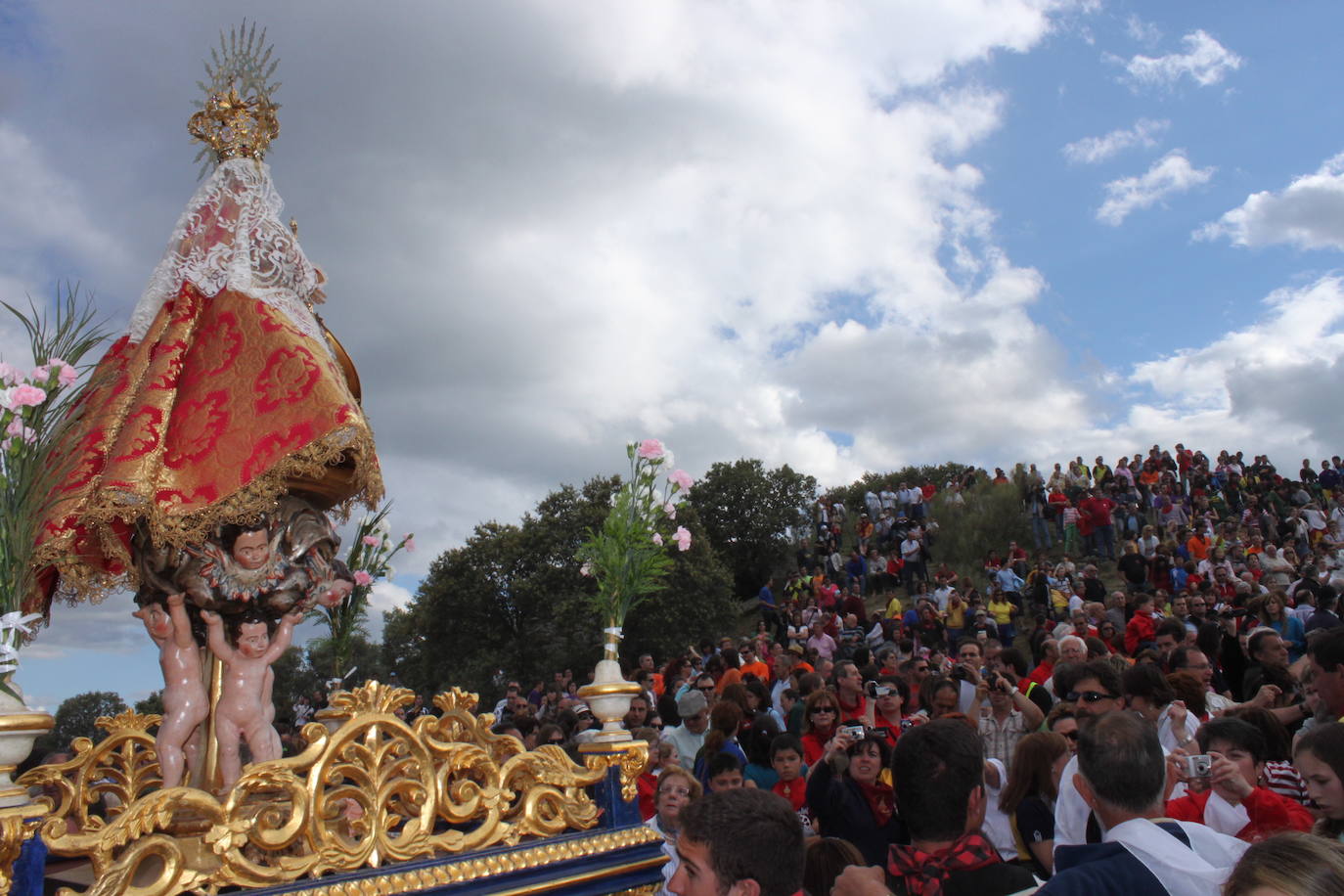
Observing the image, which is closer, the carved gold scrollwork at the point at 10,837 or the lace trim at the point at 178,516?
the carved gold scrollwork at the point at 10,837

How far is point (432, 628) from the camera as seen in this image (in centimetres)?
3281

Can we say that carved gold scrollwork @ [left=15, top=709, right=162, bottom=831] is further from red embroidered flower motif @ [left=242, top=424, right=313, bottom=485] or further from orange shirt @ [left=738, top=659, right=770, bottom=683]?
orange shirt @ [left=738, top=659, right=770, bottom=683]

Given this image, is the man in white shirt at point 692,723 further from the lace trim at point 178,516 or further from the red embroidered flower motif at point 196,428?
the red embroidered flower motif at point 196,428

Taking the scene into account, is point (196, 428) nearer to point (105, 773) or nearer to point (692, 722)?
point (105, 773)

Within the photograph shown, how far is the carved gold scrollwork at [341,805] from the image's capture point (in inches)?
108

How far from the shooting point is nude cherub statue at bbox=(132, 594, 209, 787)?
3.74 m

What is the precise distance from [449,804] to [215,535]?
156 centimetres

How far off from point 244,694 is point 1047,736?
3967 mm

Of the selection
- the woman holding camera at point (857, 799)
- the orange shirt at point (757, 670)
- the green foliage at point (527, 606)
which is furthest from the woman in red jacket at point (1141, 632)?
the green foliage at point (527, 606)

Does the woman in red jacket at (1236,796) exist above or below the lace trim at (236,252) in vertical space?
below

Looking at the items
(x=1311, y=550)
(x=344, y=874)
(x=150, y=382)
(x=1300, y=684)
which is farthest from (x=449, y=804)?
(x=1311, y=550)

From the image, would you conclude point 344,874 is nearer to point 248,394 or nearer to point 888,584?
point 248,394

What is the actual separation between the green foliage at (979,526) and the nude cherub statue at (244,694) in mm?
27061

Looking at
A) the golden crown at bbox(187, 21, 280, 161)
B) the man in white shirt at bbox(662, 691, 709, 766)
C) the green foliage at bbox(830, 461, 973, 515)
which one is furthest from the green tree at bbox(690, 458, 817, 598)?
the golden crown at bbox(187, 21, 280, 161)
